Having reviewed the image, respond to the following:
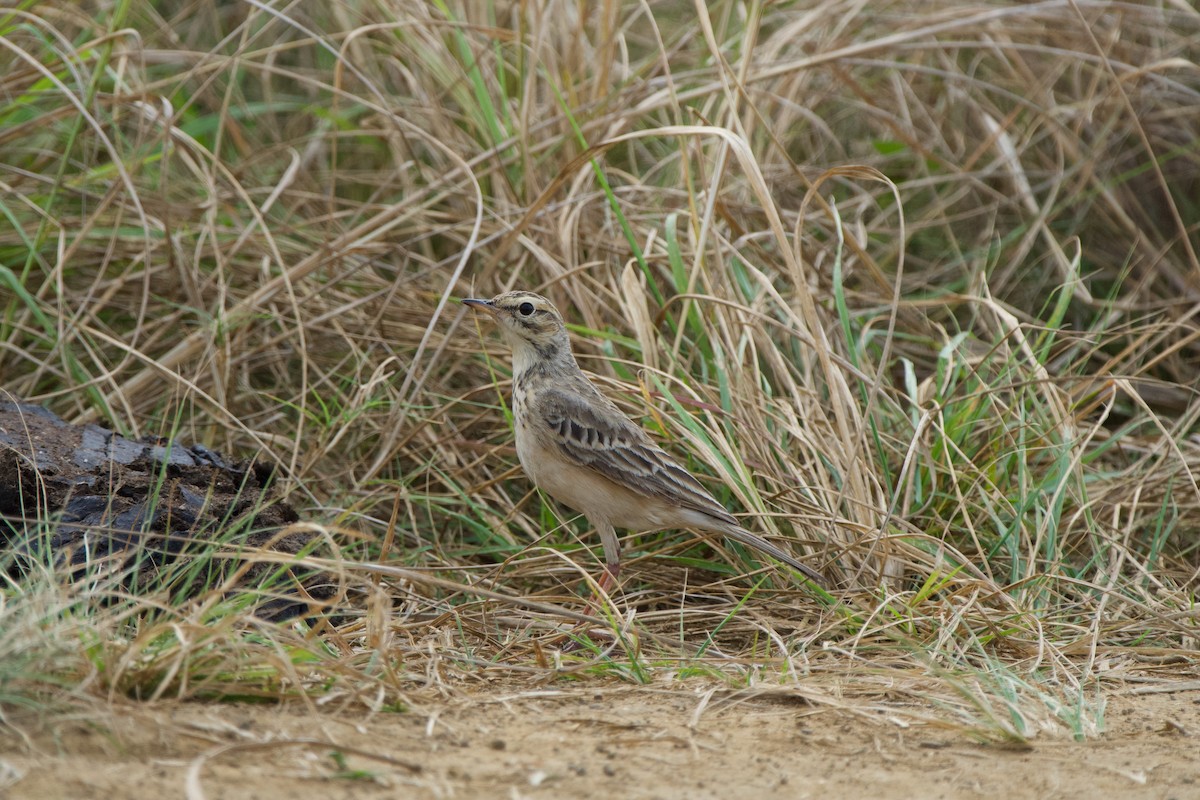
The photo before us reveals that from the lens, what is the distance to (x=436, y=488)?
511 cm

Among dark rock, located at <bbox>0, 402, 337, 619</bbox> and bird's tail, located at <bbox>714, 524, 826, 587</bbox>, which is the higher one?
dark rock, located at <bbox>0, 402, 337, 619</bbox>

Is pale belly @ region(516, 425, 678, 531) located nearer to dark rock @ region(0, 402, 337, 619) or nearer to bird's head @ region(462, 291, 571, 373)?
bird's head @ region(462, 291, 571, 373)

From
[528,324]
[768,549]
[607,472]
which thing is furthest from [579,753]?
[528,324]

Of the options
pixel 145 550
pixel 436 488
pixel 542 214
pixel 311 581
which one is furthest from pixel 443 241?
pixel 145 550

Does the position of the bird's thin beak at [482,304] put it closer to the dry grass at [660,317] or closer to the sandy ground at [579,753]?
the dry grass at [660,317]

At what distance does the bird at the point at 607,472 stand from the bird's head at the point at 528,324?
4.1 inches

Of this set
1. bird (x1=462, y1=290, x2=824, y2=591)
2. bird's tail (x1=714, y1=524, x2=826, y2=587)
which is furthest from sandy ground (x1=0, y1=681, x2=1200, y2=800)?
bird (x1=462, y1=290, x2=824, y2=591)

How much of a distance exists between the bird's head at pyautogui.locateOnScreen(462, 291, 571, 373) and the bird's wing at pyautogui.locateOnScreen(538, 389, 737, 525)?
0.79 ft

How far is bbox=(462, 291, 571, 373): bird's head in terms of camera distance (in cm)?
455

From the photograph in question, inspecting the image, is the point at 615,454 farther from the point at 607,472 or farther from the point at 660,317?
the point at 660,317

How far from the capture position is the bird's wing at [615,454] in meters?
4.21

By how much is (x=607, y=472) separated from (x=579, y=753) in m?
1.54

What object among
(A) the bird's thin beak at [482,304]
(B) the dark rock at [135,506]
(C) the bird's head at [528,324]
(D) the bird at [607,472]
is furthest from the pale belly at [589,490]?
(B) the dark rock at [135,506]

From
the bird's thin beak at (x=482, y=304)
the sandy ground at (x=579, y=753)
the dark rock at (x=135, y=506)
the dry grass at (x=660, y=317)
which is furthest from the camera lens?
the bird's thin beak at (x=482, y=304)
